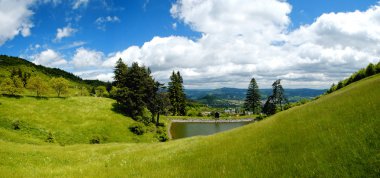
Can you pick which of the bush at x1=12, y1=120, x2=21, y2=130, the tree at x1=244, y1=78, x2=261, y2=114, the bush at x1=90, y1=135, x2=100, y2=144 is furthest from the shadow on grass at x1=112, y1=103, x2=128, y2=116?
the tree at x1=244, y1=78, x2=261, y2=114

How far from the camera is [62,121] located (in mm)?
62031

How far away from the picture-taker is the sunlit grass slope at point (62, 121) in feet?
173

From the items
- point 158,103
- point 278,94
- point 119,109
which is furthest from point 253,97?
point 119,109

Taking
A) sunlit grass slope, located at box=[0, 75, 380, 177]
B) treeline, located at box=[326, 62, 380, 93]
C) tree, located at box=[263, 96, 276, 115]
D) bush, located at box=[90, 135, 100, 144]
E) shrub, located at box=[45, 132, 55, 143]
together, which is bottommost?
bush, located at box=[90, 135, 100, 144]

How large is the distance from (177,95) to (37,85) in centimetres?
6711

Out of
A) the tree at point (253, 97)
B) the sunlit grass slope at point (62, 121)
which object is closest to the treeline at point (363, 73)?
the sunlit grass slope at point (62, 121)

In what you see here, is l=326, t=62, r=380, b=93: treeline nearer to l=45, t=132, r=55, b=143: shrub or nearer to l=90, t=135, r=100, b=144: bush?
l=90, t=135, r=100, b=144: bush

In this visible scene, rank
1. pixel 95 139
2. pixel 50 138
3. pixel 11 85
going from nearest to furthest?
pixel 50 138, pixel 95 139, pixel 11 85

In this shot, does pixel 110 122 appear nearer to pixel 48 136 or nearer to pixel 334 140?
pixel 48 136

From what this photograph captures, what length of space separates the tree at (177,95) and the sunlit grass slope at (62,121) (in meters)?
51.2

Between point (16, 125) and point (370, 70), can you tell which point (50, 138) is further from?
point (370, 70)

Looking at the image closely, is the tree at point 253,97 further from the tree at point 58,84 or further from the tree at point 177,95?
the tree at point 58,84

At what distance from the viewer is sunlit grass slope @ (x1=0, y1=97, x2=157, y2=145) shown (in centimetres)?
5284

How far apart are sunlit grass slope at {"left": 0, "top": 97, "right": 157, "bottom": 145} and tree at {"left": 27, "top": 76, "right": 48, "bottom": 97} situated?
2947 millimetres
